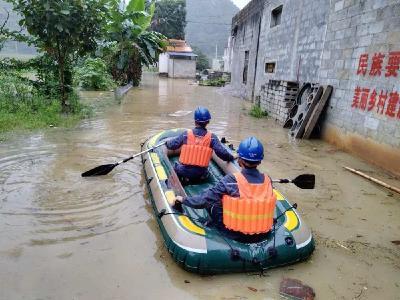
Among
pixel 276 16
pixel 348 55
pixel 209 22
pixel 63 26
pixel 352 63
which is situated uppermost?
pixel 209 22

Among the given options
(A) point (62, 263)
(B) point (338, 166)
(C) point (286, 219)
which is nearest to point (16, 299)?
(A) point (62, 263)

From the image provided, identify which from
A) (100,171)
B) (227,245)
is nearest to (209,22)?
(100,171)

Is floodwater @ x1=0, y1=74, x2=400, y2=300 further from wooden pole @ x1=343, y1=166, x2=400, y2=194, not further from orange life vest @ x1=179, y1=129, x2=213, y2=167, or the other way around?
orange life vest @ x1=179, y1=129, x2=213, y2=167

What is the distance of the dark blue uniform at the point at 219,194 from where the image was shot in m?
3.13

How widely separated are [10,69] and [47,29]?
2.64m

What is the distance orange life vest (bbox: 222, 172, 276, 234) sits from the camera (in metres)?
3.09

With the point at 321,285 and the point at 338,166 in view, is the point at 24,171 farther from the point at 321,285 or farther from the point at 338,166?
the point at 338,166

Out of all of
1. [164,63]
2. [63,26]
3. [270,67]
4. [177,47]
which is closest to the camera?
[63,26]

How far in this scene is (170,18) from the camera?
3872cm

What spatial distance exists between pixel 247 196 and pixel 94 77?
52.2 feet

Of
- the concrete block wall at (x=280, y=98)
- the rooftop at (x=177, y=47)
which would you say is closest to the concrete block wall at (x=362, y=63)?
the concrete block wall at (x=280, y=98)

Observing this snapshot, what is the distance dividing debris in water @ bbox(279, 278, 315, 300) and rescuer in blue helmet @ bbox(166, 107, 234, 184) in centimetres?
185

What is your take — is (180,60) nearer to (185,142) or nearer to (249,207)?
(185,142)

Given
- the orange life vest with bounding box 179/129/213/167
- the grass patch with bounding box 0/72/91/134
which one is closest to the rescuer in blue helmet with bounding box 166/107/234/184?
the orange life vest with bounding box 179/129/213/167
